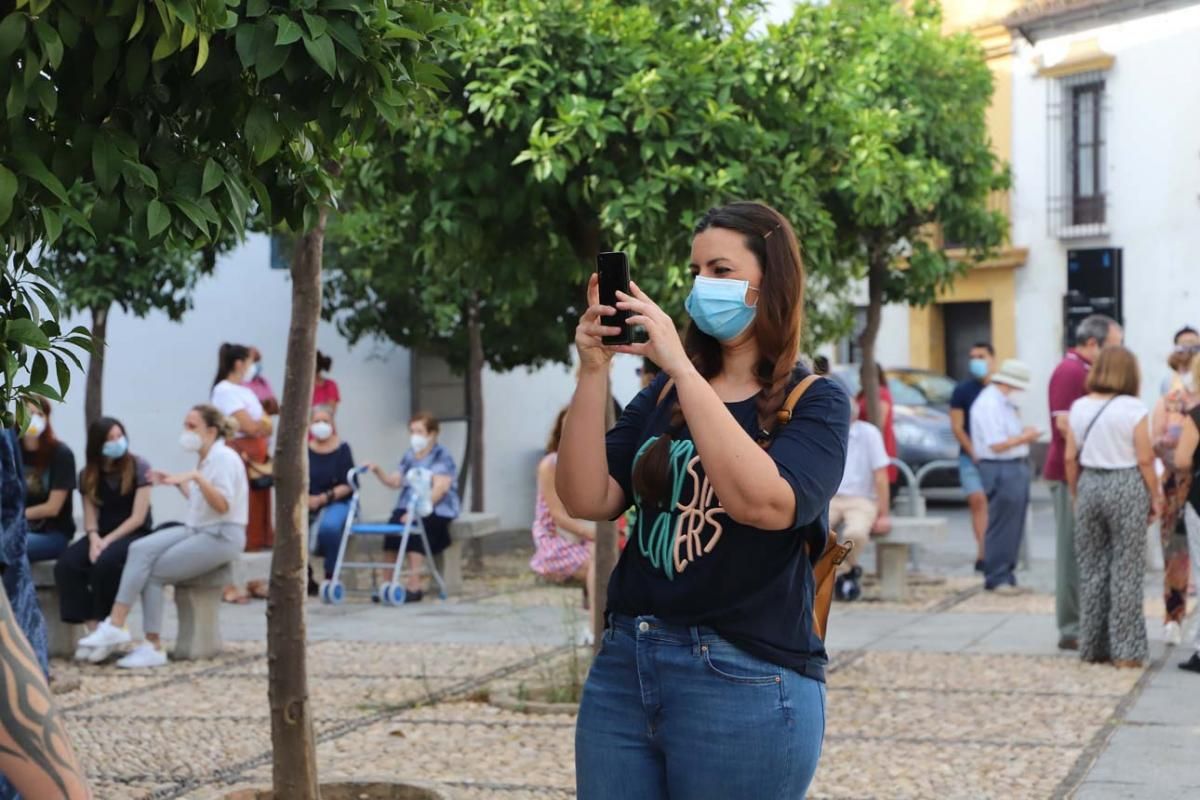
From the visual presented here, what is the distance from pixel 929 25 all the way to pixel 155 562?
9.27 meters

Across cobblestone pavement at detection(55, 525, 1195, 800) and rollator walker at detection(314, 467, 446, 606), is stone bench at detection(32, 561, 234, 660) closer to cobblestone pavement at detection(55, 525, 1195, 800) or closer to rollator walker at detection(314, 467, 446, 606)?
cobblestone pavement at detection(55, 525, 1195, 800)

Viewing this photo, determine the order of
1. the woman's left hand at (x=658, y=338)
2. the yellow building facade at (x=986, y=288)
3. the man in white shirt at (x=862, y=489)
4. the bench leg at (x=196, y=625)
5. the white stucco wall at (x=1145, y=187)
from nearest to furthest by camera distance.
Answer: the woman's left hand at (x=658, y=338)
the bench leg at (x=196, y=625)
the man in white shirt at (x=862, y=489)
the white stucco wall at (x=1145, y=187)
the yellow building facade at (x=986, y=288)

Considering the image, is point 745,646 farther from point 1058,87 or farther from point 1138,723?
point 1058,87

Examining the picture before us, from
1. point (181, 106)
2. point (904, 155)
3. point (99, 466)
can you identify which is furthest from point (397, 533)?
point (181, 106)

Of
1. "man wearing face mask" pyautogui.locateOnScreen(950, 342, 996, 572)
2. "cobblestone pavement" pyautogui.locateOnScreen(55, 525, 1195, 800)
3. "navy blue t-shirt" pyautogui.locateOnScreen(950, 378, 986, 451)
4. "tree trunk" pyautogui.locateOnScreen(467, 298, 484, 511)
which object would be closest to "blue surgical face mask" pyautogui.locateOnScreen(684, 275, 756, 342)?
"cobblestone pavement" pyautogui.locateOnScreen(55, 525, 1195, 800)

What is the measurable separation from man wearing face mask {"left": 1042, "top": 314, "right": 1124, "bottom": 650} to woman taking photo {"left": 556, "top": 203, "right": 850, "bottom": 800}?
23.6 ft

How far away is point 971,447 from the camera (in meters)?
14.4

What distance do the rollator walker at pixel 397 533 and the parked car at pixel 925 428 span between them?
30.5ft

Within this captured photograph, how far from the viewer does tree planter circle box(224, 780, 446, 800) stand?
6023mm

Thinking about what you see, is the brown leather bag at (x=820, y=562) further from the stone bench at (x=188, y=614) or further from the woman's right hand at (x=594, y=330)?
the stone bench at (x=188, y=614)

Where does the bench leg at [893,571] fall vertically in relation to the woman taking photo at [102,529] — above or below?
below

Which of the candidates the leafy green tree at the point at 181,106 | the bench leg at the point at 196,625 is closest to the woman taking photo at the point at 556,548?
the bench leg at the point at 196,625

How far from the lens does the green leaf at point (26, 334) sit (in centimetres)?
346

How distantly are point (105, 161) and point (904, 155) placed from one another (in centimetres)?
1127
